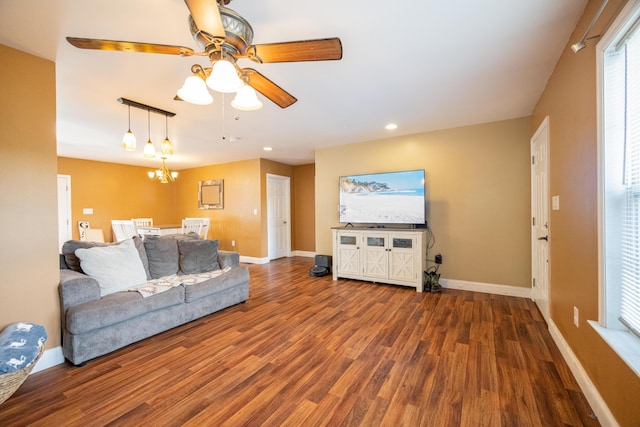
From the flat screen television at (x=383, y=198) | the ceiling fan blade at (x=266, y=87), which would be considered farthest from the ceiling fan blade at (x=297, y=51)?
the flat screen television at (x=383, y=198)

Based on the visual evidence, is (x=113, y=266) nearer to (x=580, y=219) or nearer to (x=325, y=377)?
(x=325, y=377)

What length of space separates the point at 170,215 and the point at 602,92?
8.47 m

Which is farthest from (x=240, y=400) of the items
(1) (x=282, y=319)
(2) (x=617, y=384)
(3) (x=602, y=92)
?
(3) (x=602, y=92)

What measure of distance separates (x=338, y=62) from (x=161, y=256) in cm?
280

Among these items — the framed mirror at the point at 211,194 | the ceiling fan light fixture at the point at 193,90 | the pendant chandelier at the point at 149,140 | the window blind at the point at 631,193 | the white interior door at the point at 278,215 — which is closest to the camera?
the window blind at the point at 631,193

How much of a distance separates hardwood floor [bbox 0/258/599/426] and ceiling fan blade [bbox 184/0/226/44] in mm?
2043

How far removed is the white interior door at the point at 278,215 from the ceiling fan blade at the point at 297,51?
15.4 ft

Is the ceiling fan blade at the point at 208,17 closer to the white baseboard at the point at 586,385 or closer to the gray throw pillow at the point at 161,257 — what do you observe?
A: the gray throw pillow at the point at 161,257

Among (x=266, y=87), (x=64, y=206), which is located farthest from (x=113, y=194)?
(x=266, y=87)

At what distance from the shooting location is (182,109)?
3.11 m

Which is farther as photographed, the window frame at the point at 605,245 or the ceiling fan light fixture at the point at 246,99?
the ceiling fan light fixture at the point at 246,99

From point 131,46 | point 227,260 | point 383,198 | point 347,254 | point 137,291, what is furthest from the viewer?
point 347,254

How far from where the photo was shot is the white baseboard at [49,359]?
6.34 ft

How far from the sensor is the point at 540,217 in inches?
112
